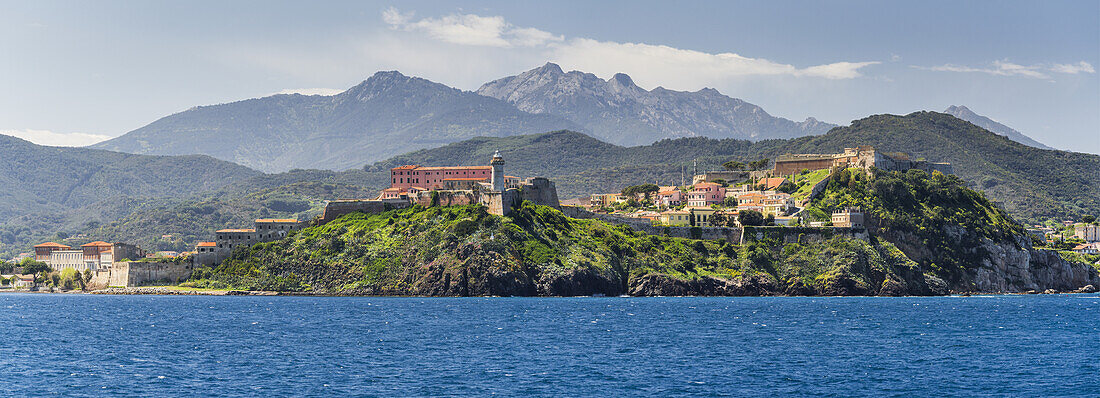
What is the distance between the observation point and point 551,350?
66.7 metres

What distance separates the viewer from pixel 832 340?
2835 inches

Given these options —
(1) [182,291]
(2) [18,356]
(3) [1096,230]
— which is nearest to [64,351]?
(2) [18,356]

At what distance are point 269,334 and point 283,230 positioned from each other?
236 ft

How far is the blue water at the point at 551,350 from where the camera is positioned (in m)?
52.4

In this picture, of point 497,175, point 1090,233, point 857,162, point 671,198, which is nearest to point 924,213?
point 857,162

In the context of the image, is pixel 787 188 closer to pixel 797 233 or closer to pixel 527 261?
pixel 797 233

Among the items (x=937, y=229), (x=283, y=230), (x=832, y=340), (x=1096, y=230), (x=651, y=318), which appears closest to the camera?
(x=832, y=340)

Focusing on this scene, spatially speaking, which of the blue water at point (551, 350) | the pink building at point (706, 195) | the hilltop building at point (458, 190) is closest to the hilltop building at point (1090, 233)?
the pink building at point (706, 195)

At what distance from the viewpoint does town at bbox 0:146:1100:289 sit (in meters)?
136

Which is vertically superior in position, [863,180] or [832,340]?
[863,180]

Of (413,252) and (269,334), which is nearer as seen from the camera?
(269,334)

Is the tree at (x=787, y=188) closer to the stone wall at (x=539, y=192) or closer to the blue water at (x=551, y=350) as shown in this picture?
the stone wall at (x=539, y=192)

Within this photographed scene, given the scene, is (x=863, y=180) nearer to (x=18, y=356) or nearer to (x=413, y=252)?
(x=413, y=252)

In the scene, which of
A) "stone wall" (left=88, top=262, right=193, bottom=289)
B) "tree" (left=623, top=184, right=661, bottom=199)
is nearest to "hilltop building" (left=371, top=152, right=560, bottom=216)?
"stone wall" (left=88, top=262, right=193, bottom=289)
